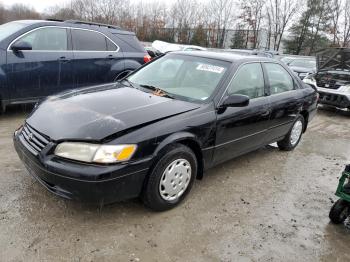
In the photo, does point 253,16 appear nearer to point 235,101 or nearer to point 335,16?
point 335,16

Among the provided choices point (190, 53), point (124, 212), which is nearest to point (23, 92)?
point (190, 53)

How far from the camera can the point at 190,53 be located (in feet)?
14.2

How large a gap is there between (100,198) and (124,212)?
545 mm

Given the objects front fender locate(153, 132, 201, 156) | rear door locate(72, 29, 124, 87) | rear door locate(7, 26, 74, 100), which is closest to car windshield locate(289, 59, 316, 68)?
rear door locate(72, 29, 124, 87)

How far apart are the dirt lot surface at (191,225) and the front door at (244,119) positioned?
48 centimetres

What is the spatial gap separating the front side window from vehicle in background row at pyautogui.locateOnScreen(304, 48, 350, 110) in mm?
6677

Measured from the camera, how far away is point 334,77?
9.20 m

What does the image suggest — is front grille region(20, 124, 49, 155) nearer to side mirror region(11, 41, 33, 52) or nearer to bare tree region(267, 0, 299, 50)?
side mirror region(11, 41, 33, 52)

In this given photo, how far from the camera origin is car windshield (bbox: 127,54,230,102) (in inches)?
146

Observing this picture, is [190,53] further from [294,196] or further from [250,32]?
[250,32]

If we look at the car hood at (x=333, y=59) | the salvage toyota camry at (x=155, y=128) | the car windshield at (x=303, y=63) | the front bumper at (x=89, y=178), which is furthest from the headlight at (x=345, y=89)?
the front bumper at (x=89, y=178)

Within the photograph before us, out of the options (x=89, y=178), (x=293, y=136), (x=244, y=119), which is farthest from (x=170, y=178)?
(x=293, y=136)

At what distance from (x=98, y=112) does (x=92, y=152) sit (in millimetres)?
528

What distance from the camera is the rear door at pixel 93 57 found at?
6234mm
